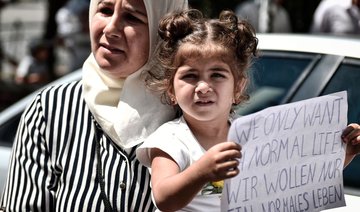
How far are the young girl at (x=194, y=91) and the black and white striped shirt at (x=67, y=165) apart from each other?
185 mm

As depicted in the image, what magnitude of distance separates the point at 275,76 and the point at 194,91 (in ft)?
6.70

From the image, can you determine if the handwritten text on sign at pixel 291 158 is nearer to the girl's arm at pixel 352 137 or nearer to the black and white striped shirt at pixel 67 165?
the girl's arm at pixel 352 137

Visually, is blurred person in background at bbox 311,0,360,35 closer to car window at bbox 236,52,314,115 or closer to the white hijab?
car window at bbox 236,52,314,115

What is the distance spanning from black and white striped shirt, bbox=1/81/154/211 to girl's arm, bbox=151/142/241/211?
1.00ft

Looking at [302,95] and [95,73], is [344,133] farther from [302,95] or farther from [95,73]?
[302,95]

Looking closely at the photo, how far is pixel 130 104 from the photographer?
119 inches

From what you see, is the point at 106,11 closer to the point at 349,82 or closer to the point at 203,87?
the point at 203,87

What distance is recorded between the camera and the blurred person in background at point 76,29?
1216cm

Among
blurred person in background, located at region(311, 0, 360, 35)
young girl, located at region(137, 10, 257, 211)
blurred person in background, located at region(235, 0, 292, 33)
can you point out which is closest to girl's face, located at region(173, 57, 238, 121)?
young girl, located at region(137, 10, 257, 211)

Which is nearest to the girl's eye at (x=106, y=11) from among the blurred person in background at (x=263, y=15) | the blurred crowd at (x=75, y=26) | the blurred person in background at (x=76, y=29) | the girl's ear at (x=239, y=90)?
the girl's ear at (x=239, y=90)

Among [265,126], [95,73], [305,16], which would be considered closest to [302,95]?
[95,73]

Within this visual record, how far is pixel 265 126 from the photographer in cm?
262

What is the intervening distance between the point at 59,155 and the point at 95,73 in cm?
28

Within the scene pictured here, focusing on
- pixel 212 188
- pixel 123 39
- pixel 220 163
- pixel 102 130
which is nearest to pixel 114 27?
pixel 123 39
